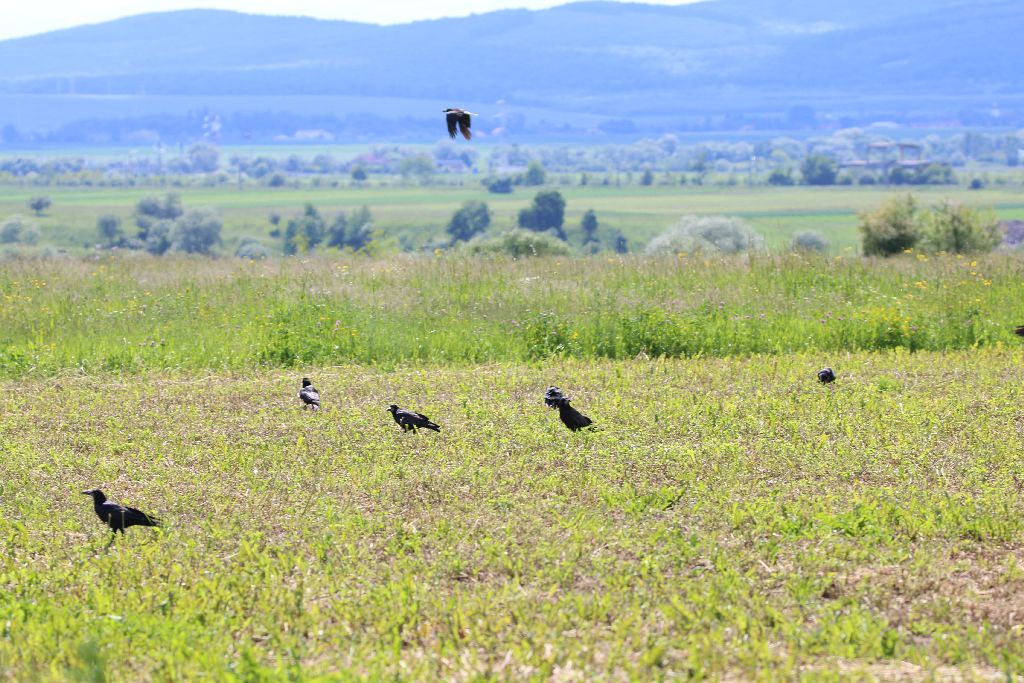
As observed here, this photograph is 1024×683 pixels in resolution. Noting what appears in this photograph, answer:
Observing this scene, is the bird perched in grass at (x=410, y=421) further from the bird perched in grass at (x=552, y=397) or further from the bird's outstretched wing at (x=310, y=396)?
the bird's outstretched wing at (x=310, y=396)

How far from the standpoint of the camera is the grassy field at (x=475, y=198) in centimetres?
10706

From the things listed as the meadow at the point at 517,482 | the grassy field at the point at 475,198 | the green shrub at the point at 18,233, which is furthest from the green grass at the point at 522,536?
the green shrub at the point at 18,233

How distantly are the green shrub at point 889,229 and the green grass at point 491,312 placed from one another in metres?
8.97

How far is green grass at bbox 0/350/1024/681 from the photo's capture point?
6.15 m

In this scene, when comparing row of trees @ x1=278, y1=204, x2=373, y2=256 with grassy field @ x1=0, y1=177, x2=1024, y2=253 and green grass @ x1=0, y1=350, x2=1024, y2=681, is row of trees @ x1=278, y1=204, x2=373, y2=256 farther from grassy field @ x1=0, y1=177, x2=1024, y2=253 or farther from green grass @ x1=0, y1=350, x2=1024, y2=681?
green grass @ x1=0, y1=350, x2=1024, y2=681

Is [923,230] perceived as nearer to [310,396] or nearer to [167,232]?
[310,396]

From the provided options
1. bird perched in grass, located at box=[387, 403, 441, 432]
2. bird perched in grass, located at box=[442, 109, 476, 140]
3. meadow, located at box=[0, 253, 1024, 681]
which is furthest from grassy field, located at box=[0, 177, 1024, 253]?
bird perched in grass, located at box=[387, 403, 441, 432]

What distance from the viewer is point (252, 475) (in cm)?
960

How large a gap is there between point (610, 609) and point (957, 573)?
2126 mm

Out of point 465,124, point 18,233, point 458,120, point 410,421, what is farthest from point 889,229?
point 18,233

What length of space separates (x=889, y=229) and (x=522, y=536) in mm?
22999

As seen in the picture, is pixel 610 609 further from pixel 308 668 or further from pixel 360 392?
pixel 360 392

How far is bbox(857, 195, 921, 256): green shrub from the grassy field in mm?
55726

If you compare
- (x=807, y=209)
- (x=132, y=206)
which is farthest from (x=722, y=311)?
(x=132, y=206)
